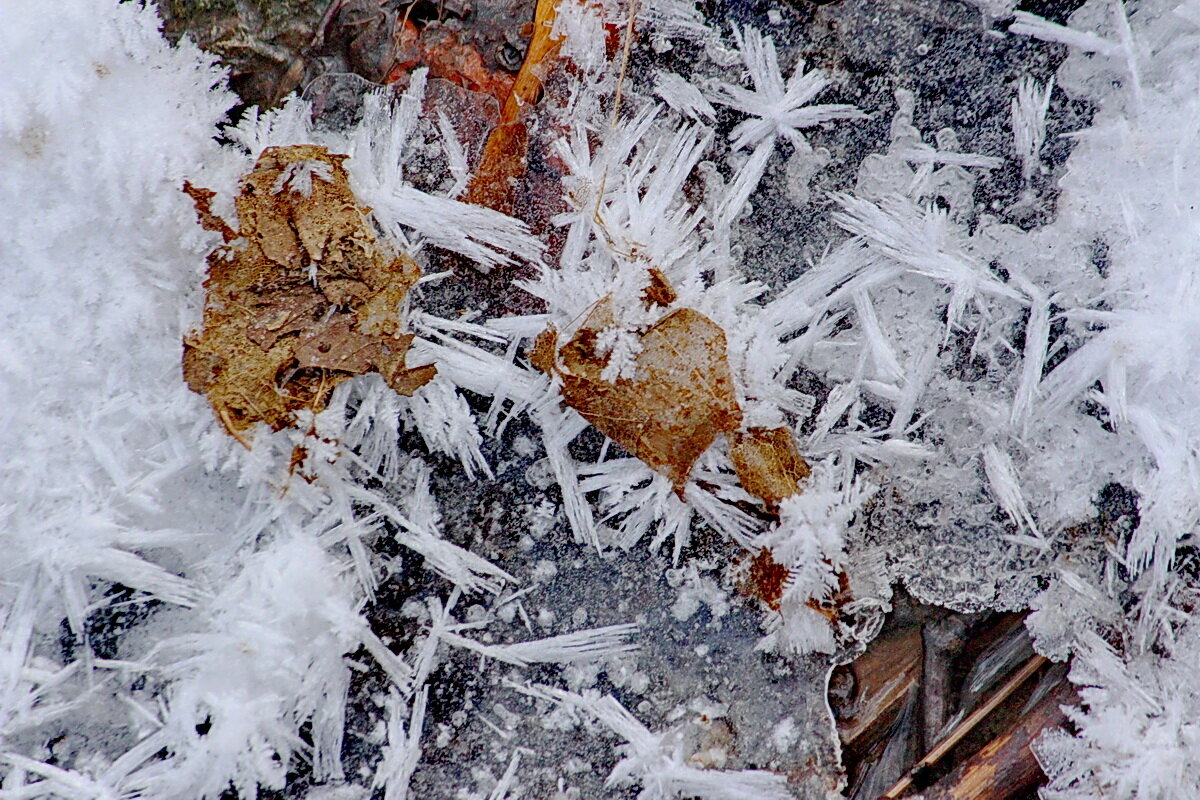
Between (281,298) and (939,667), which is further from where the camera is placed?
(939,667)

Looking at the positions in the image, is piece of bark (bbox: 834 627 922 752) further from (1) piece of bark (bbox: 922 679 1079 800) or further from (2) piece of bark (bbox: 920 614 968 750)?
(1) piece of bark (bbox: 922 679 1079 800)

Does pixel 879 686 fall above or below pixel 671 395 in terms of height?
below

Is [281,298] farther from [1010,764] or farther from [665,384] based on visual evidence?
[1010,764]

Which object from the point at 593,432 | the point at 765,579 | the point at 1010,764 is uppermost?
the point at 593,432

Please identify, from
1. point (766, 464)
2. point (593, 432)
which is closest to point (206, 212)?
point (593, 432)

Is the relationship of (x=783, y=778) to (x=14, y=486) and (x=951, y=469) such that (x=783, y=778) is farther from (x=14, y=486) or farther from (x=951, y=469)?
(x=14, y=486)

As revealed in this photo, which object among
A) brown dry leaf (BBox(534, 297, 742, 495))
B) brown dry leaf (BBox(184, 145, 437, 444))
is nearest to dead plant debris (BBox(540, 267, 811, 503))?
brown dry leaf (BBox(534, 297, 742, 495))
